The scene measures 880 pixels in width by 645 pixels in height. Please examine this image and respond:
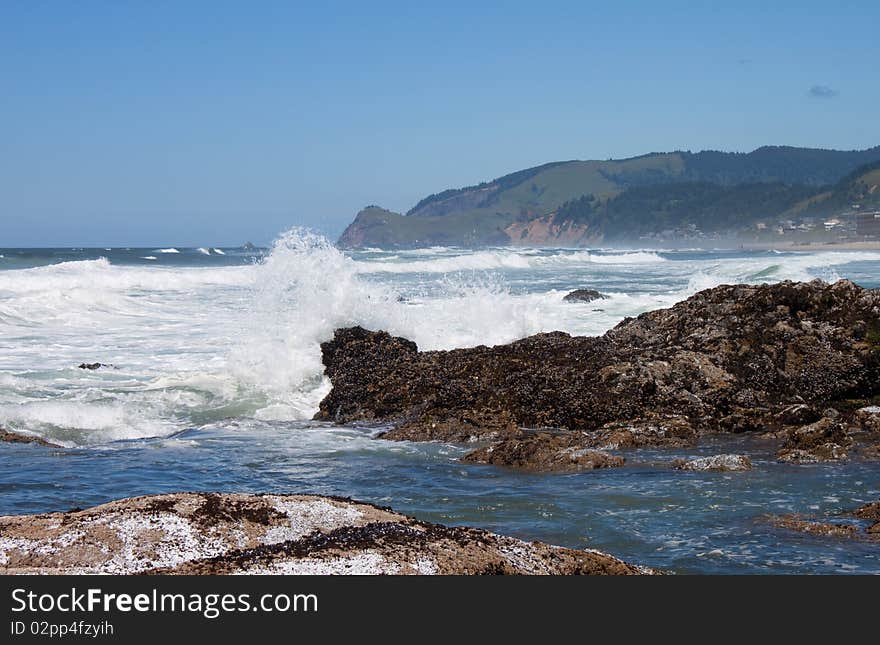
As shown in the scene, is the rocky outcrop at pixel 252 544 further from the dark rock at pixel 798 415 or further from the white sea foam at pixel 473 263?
the white sea foam at pixel 473 263

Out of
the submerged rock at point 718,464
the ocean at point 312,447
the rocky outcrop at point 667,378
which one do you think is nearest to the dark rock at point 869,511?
the ocean at point 312,447

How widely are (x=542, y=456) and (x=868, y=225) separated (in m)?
128

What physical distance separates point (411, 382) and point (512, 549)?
7135 mm

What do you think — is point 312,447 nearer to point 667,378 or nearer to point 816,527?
point 667,378

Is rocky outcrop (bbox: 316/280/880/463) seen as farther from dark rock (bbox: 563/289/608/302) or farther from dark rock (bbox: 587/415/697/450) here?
dark rock (bbox: 563/289/608/302)

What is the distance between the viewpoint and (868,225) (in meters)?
125

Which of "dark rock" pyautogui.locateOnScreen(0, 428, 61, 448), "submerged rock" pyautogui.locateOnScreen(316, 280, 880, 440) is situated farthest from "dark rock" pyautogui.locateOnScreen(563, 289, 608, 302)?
"dark rock" pyautogui.locateOnScreen(0, 428, 61, 448)

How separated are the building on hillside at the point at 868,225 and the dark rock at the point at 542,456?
122416 millimetres

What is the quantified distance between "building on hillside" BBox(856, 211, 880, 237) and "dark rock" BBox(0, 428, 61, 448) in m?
123

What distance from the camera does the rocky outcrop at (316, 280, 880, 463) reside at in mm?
10391

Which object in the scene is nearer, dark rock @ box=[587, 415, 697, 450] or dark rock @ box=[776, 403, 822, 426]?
dark rock @ box=[587, 415, 697, 450]

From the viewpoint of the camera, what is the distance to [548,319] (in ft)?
66.9

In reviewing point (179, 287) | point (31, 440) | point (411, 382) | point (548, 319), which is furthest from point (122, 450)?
point (179, 287)
